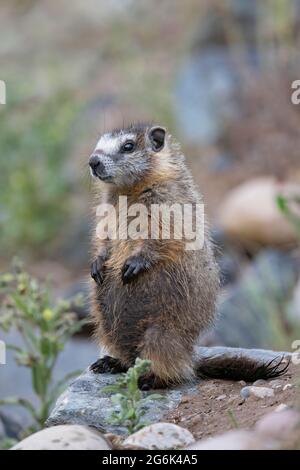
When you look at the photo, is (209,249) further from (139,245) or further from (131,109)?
(131,109)

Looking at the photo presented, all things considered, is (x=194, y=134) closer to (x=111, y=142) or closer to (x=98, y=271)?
(x=111, y=142)

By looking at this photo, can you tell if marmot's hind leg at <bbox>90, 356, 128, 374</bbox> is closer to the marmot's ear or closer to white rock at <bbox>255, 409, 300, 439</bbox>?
the marmot's ear

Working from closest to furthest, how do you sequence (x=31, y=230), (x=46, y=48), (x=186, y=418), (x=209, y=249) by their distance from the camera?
(x=186, y=418) → (x=209, y=249) → (x=31, y=230) → (x=46, y=48)

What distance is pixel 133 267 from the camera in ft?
19.1

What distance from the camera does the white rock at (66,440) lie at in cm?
438

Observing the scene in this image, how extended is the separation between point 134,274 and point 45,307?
1.11 m

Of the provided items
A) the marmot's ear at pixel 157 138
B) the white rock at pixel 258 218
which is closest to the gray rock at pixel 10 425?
the marmot's ear at pixel 157 138

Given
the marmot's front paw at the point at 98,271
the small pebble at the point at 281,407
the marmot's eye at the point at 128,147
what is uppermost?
the marmot's eye at the point at 128,147

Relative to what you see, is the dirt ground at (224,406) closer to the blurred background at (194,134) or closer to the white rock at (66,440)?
the white rock at (66,440)

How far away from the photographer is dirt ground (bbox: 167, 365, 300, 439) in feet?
16.1

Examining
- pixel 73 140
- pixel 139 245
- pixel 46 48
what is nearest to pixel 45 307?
pixel 139 245

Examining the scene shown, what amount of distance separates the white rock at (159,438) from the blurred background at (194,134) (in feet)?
18.9

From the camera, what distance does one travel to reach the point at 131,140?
6535 millimetres

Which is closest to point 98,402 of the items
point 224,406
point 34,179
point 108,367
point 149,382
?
point 149,382
